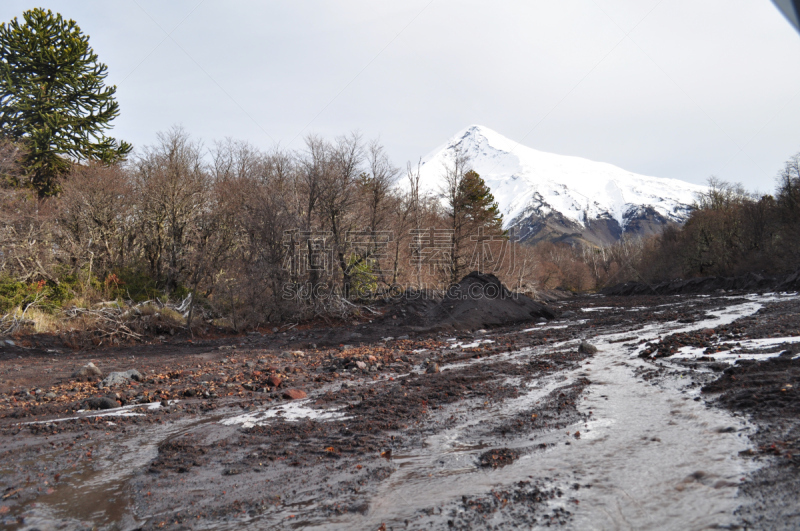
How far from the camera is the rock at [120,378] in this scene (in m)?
8.58

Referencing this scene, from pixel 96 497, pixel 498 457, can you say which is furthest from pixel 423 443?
pixel 96 497

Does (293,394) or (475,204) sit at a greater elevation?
(475,204)

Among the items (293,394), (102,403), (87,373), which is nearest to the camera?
(102,403)

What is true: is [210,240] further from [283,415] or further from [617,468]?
[617,468]

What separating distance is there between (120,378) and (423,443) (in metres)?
6.83

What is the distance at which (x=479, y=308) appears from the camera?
1855 cm

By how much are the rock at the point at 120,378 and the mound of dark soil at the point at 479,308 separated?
957cm

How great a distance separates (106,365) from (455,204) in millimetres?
21084

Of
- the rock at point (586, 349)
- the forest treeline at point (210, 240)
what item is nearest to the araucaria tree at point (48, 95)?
the forest treeline at point (210, 240)

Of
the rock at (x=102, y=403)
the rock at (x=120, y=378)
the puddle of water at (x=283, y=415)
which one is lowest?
the puddle of water at (x=283, y=415)

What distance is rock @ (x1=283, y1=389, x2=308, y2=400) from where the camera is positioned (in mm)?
7512

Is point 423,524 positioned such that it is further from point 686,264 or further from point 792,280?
point 686,264

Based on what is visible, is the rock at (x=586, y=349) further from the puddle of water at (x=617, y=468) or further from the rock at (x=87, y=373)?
the rock at (x=87, y=373)

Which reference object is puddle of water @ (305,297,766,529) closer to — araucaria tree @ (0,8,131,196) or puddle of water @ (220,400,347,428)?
puddle of water @ (220,400,347,428)
